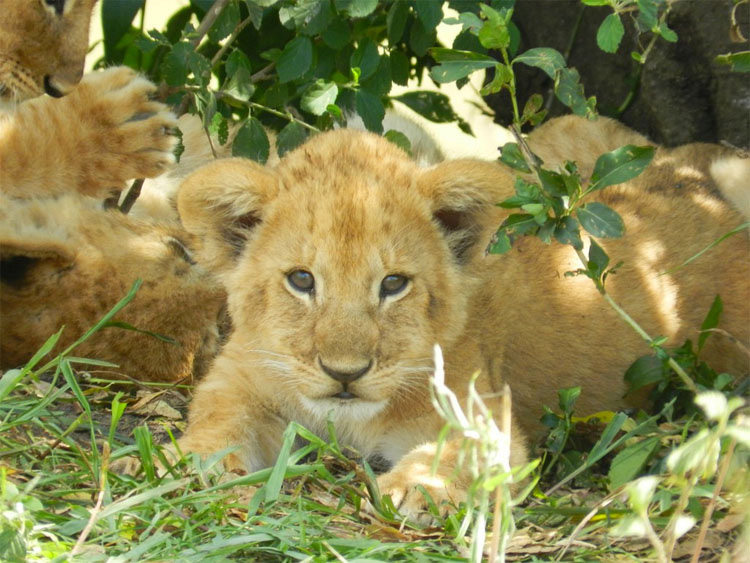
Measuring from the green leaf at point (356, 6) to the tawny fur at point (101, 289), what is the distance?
1135 millimetres

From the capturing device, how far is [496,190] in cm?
347

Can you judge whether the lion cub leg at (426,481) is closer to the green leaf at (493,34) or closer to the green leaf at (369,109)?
the green leaf at (493,34)

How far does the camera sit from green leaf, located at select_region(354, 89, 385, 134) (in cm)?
449

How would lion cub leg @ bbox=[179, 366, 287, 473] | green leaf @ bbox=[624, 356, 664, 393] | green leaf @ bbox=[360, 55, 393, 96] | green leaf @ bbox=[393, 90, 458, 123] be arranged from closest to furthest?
lion cub leg @ bbox=[179, 366, 287, 473] < green leaf @ bbox=[624, 356, 664, 393] < green leaf @ bbox=[360, 55, 393, 96] < green leaf @ bbox=[393, 90, 458, 123]

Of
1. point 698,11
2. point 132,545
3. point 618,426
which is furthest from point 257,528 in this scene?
point 698,11

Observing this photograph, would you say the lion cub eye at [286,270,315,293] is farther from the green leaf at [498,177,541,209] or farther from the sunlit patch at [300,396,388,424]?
the green leaf at [498,177,541,209]

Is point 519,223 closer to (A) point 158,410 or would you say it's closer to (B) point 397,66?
(A) point 158,410

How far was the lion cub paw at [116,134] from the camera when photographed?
419cm

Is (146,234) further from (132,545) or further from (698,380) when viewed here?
(698,380)

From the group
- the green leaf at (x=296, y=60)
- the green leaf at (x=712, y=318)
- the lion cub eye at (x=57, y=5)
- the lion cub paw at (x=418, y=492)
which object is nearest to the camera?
the lion cub paw at (x=418, y=492)

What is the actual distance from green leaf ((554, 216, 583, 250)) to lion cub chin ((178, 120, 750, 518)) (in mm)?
195

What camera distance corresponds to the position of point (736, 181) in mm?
4598

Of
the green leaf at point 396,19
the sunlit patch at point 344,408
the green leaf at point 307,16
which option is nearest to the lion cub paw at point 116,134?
the green leaf at point 307,16

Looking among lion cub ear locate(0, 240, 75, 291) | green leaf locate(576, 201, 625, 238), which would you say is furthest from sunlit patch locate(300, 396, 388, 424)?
lion cub ear locate(0, 240, 75, 291)
